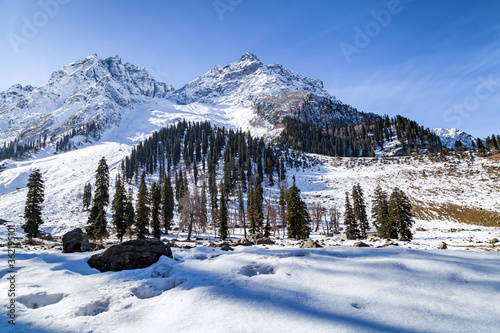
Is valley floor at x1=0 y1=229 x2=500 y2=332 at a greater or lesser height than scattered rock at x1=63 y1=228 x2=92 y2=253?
lesser

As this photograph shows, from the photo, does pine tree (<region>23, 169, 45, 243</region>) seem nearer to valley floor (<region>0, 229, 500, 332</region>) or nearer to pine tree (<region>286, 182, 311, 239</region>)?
valley floor (<region>0, 229, 500, 332</region>)

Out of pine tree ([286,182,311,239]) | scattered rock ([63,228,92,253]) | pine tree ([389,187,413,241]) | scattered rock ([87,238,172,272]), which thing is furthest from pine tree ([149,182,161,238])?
pine tree ([389,187,413,241])

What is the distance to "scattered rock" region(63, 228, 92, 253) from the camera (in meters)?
14.9

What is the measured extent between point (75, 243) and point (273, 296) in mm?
15480

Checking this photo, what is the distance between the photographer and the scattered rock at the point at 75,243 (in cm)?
1486

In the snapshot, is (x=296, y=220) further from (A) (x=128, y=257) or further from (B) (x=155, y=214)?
(A) (x=128, y=257)

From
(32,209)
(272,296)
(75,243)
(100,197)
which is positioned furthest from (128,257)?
(32,209)

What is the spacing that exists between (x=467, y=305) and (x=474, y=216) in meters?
67.0

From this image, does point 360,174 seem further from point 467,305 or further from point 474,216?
point 467,305

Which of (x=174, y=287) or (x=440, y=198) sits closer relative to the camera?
(x=174, y=287)

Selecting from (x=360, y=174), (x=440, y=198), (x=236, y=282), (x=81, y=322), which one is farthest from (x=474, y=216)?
(x=81, y=322)

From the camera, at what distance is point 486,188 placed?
205 ft

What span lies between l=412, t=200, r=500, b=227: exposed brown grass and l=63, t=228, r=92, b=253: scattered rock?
227 ft

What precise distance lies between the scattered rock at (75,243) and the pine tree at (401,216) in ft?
126
